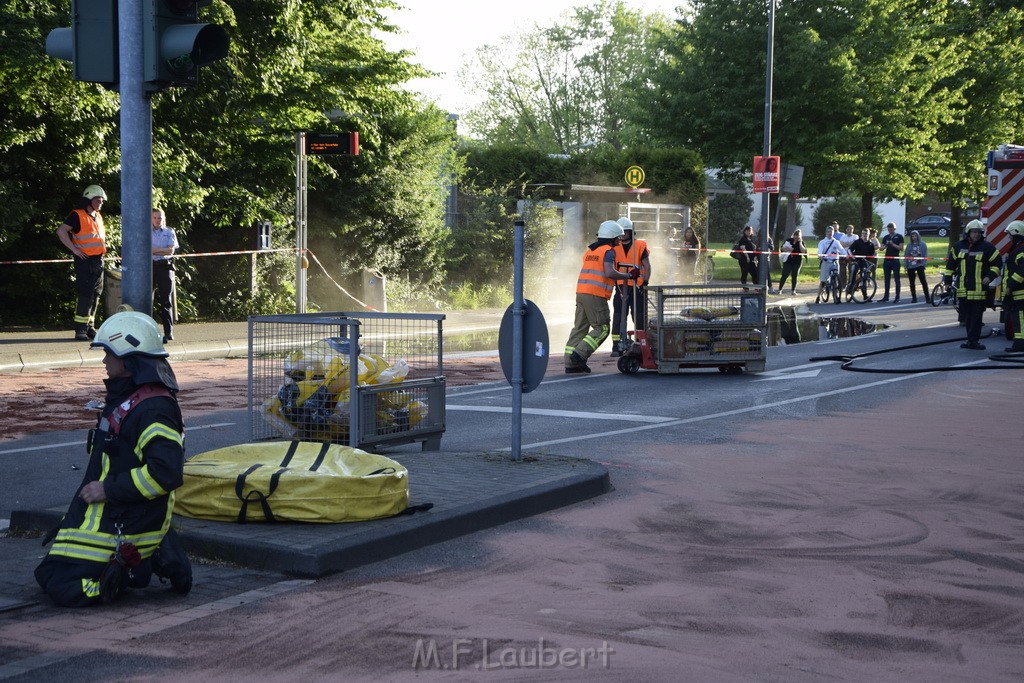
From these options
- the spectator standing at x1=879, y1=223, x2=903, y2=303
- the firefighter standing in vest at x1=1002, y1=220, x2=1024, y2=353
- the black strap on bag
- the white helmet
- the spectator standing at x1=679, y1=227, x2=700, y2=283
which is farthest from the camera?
the spectator standing at x1=679, y1=227, x2=700, y2=283

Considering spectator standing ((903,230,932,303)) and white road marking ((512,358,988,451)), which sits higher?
spectator standing ((903,230,932,303))

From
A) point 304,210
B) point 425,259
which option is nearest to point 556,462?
point 304,210

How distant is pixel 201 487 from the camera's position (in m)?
6.56

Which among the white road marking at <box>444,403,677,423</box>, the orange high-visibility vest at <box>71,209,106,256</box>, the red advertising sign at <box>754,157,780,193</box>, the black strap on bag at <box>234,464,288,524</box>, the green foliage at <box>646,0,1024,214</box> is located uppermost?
the green foliage at <box>646,0,1024,214</box>

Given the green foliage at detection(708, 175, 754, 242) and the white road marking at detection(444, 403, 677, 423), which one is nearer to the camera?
the white road marking at detection(444, 403, 677, 423)

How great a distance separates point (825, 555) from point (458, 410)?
6.11 meters

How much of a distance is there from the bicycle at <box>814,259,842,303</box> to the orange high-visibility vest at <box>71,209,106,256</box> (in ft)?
62.3

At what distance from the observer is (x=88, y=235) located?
17.0 metres

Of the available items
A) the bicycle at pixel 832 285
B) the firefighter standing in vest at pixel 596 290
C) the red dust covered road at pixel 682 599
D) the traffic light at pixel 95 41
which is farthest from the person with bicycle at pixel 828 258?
the traffic light at pixel 95 41

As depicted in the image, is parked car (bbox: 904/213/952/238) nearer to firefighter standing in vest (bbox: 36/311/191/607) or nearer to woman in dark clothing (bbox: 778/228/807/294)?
woman in dark clothing (bbox: 778/228/807/294)

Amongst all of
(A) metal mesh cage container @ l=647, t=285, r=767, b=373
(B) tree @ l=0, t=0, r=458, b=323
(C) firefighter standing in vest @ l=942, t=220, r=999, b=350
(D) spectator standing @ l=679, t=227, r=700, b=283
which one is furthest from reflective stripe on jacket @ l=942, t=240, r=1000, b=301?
(D) spectator standing @ l=679, t=227, r=700, b=283

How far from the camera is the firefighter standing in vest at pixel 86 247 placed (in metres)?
17.0

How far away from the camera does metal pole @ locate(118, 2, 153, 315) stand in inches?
252

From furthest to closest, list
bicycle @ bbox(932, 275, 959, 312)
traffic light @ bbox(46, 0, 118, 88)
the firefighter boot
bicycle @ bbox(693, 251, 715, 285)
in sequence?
bicycle @ bbox(693, 251, 715, 285) < bicycle @ bbox(932, 275, 959, 312) < traffic light @ bbox(46, 0, 118, 88) < the firefighter boot
